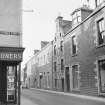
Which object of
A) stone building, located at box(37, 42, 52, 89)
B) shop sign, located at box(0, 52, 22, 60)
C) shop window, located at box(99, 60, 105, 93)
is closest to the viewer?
shop sign, located at box(0, 52, 22, 60)

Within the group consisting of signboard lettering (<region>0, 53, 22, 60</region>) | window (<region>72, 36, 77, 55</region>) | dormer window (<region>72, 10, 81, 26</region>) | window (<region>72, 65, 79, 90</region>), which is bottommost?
window (<region>72, 65, 79, 90</region>)

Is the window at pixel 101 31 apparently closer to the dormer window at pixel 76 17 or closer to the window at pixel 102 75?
the window at pixel 102 75

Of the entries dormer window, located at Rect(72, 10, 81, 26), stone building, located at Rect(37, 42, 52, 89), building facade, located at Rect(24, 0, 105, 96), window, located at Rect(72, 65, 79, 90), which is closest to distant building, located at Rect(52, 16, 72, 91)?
building facade, located at Rect(24, 0, 105, 96)

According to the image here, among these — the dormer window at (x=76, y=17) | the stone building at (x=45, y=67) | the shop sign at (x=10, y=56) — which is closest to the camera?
the shop sign at (x=10, y=56)

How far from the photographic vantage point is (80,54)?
23656 millimetres

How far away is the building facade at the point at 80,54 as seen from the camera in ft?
64.3

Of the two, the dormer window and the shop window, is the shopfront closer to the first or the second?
the shop window

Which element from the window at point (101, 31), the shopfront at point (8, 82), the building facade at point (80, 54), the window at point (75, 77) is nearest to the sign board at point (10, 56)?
the shopfront at point (8, 82)

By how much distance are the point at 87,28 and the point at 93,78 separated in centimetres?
555

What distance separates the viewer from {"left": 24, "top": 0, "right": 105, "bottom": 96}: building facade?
19.6 meters

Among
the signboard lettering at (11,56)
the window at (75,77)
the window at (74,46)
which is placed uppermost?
the window at (74,46)

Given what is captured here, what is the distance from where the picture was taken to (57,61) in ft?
108

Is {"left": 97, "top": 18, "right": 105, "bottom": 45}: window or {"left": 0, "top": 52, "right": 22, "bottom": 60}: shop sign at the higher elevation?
{"left": 97, "top": 18, "right": 105, "bottom": 45}: window

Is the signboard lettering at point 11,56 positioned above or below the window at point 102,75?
above
